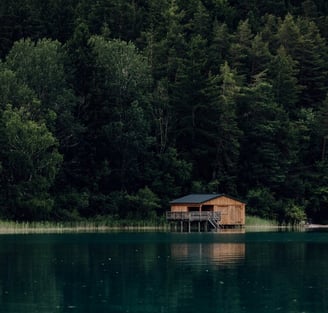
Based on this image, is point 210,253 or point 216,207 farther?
point 216,207

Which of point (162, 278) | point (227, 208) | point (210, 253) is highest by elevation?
point (227, 208)

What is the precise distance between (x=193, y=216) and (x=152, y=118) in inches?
650

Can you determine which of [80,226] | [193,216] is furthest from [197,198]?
[80,226]

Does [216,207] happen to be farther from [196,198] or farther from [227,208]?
[196,198]

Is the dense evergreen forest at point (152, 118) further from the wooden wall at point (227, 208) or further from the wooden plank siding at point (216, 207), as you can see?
the wooden wall at point (227, 208)

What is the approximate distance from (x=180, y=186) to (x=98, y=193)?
847cm

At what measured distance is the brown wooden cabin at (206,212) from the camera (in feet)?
306

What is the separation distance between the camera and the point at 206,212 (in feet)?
306

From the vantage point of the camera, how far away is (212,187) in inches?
4094

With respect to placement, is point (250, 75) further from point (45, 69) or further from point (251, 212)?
point (45, 69)

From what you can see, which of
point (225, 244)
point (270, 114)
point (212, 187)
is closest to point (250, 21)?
point (270, 114)

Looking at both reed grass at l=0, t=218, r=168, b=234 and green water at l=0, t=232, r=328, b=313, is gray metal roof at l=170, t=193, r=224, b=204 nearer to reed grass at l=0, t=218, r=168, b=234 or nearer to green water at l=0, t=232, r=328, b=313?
reed grass at l=0, t=218, r=168, b=234

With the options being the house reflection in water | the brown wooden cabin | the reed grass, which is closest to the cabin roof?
the brown wooden cabin

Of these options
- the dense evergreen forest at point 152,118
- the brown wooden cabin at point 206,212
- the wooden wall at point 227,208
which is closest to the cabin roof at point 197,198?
the brown wooden cabin at point 206,212
